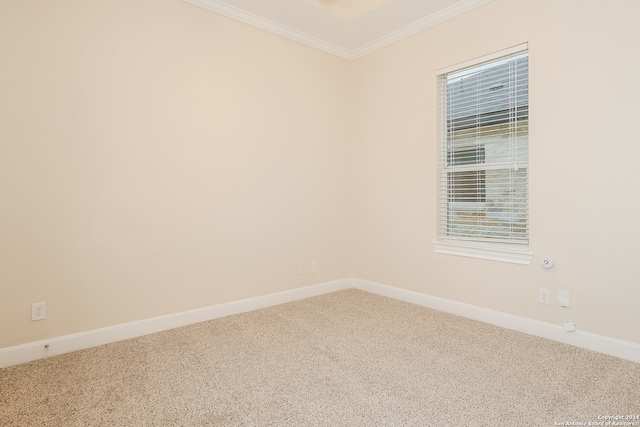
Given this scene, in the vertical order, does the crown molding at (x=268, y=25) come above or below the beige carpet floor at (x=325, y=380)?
above

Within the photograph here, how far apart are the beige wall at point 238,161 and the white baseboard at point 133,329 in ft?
0.21

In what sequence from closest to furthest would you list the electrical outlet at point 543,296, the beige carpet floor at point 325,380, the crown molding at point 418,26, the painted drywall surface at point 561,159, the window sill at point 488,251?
the beige carpet floor at point 325,380, the painted drywall surface at point 561,159, the electrical outlet at point 543,296, the window sill at point 488,251, the crown molding at point 418,26

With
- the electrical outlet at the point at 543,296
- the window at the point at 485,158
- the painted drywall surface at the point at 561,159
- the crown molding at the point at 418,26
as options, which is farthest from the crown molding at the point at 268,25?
the electrical outlet at the point at 543,296

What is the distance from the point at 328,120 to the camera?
3955 mm

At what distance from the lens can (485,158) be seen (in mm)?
2984

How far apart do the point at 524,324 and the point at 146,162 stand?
3.32 metres

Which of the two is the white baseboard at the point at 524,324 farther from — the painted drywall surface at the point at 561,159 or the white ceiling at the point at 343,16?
the white ceiling at the point at 343,16

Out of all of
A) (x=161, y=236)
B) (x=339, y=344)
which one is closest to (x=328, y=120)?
(x=161, y=236)

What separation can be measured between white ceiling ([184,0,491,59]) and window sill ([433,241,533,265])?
2108mm

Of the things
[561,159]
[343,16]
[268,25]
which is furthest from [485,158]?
[268,25]

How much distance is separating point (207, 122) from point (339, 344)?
2.21 meters

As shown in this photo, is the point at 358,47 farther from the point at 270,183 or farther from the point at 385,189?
the point at 270,183

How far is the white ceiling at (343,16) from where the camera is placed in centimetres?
302

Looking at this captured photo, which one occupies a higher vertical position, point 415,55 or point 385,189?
point 415,55
